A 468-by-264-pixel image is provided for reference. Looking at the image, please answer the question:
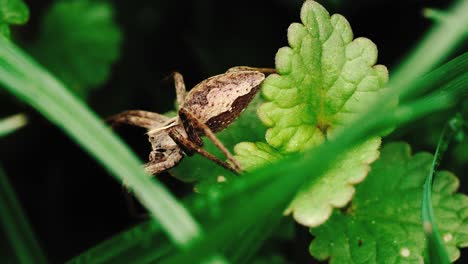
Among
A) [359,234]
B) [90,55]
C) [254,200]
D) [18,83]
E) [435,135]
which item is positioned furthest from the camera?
[90,55]

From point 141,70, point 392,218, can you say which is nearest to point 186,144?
point 392,218

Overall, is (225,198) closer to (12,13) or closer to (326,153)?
(326,153)

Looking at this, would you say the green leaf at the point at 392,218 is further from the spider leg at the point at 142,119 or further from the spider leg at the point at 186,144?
the spider leg at the point at 142,119

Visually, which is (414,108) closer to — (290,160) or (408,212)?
(290,160)

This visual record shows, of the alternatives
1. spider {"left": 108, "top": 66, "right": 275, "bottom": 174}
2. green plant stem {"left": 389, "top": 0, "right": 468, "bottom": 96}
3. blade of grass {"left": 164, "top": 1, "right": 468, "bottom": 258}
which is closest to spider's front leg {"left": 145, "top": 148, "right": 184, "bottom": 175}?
spider {"left": 108, "top": 66, "right": 275, "bottom": 174}

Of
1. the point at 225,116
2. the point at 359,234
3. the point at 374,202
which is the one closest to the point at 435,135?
the point at 374,202
